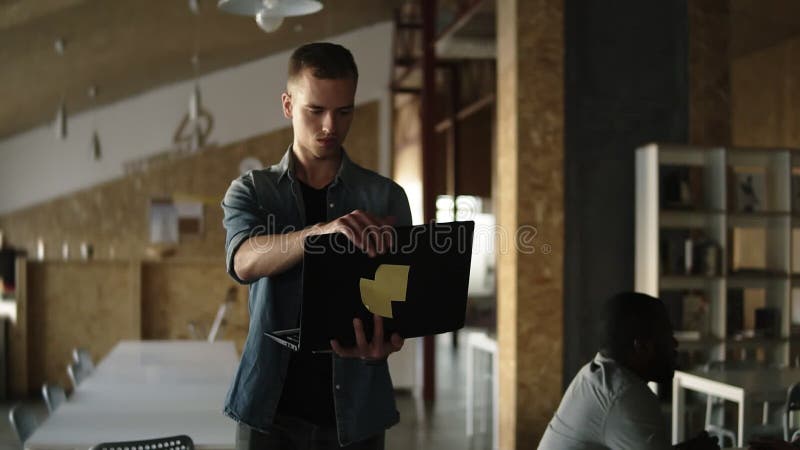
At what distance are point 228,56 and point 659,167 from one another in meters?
6.86

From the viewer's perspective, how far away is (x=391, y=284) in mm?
1634

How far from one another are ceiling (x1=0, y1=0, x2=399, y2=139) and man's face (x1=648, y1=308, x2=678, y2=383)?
6231mm

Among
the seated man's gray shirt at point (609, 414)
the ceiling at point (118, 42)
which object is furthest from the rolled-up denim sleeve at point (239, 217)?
the ceiling at point (118, 42)

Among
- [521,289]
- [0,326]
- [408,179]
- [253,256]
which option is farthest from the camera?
[408,179]

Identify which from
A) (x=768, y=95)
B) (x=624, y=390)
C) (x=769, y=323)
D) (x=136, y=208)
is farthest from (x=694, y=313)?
(x=136, y=208)

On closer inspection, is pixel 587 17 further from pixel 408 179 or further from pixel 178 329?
pixel 408 179

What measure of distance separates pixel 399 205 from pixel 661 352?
1217 millimetres

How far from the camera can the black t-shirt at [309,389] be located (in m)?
1.83

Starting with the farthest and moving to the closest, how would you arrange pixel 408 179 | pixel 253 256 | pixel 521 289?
1. pixel 408 179
2. pixel 521 289
3. pixel 253 256

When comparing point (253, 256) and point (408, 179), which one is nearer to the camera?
point (253, 256)

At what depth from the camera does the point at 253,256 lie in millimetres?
1706

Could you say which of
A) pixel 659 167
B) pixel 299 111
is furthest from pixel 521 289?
pixel 299 111

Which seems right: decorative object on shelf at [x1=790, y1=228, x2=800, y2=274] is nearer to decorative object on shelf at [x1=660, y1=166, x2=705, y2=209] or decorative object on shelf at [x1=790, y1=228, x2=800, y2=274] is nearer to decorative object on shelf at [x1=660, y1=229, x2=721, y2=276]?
decorative object on shelf at [x1=660, y1=229, x2=721, y2=276]

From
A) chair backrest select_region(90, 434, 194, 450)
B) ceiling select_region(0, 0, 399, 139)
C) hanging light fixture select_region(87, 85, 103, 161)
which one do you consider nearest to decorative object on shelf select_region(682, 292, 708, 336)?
chair backrest select_region(90, 434, 194, 450)
